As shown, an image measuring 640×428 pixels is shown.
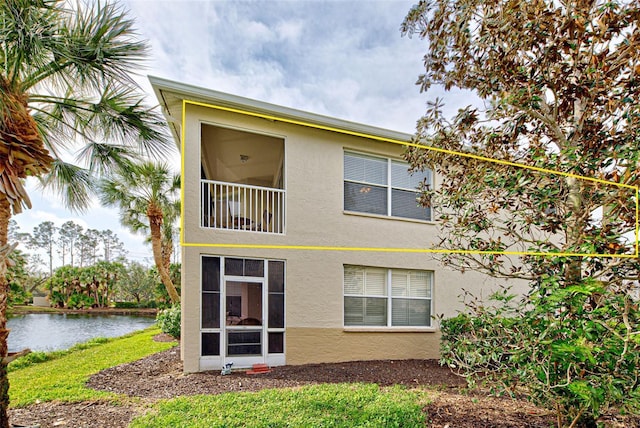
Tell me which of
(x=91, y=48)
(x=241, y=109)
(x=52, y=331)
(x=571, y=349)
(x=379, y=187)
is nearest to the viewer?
(x=571, y=349)

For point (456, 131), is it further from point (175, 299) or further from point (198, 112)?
point (175, 299)

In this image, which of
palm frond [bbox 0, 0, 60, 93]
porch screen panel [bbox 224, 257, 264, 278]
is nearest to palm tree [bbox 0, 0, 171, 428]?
palm frond [bbox 0, 0, 60, 93]

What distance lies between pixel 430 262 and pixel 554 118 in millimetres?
5094

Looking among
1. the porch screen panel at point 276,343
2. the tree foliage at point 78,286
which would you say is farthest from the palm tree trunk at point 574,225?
the tree foliage at point 78,286

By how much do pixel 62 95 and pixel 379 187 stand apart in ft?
21.8

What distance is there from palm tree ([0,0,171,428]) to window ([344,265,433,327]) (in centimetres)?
525

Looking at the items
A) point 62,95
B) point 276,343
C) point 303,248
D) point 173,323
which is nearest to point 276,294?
point 276,343

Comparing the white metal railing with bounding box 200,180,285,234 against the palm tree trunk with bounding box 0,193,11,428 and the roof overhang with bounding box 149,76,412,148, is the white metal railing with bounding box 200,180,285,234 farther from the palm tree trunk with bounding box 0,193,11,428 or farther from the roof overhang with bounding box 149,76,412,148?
the palm tree trunk with bounding box 0,193,11,428

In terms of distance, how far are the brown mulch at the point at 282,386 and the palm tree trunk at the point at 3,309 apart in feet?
2.27

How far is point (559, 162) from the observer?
3992 millimetres

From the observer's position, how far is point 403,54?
5984mm

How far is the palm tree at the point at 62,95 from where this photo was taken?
3949mm

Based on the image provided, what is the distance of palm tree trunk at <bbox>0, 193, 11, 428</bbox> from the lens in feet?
13.1
